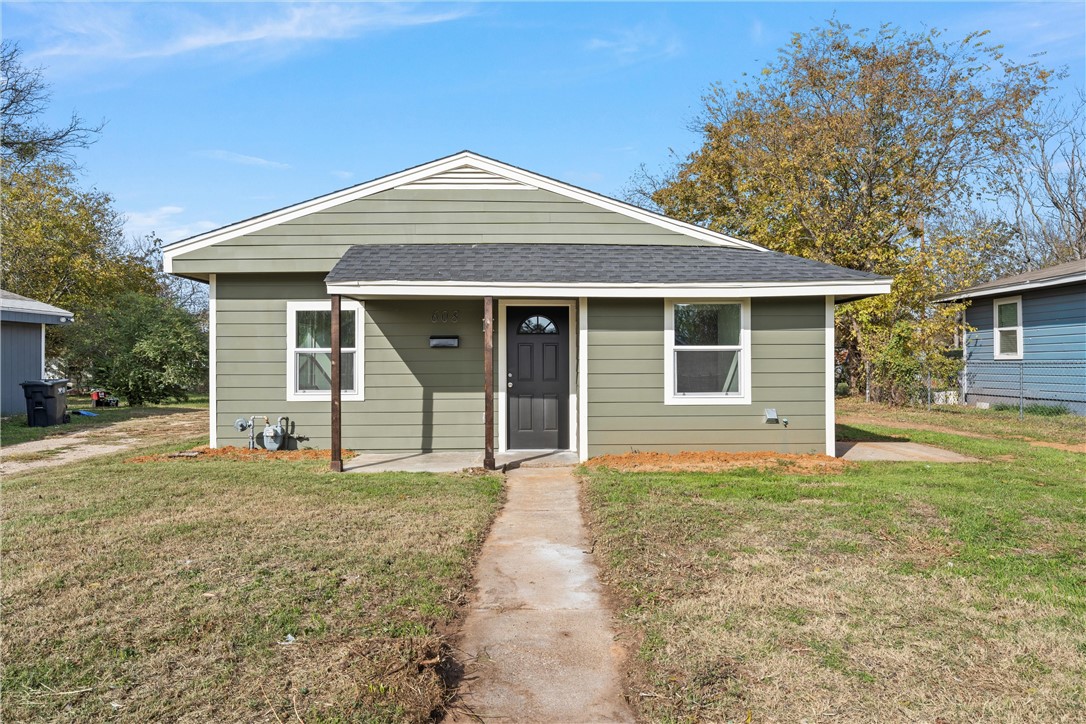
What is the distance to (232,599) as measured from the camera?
3957 millimetres

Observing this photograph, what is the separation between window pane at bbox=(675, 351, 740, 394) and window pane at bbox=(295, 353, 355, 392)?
4599 mm

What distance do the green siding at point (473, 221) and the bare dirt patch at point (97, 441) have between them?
4616 mm

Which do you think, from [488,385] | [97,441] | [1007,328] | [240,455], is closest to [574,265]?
[488,385]

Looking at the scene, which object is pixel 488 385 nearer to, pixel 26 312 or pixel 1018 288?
pixel 26 312

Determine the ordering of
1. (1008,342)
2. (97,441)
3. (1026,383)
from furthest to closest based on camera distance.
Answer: (1008,342)
(1026,383)
(97,441)

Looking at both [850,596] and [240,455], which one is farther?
[240,455]

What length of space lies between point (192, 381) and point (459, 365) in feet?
43.9

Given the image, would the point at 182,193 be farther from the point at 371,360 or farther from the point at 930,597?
the point at 930,597

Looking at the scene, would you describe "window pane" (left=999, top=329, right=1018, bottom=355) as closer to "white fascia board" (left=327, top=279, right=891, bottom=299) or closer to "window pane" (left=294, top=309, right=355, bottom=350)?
"white fascia board" (left=327, top=279, right=891, bottom=299)

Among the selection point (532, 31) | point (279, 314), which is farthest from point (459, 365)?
point (532, 31)

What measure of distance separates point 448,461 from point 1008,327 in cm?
1575

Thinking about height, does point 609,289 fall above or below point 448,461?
above

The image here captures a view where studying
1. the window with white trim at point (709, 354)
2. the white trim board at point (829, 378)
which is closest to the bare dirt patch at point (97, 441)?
the window with white trim at point (709, 354)

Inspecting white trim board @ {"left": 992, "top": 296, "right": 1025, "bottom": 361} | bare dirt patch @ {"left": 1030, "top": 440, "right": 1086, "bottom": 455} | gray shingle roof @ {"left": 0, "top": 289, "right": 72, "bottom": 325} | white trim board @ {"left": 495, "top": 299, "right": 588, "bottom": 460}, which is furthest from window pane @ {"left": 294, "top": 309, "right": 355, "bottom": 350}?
white trim board @ {"left": 992, "top": 296, "right": 1025, "bottom": 361}
